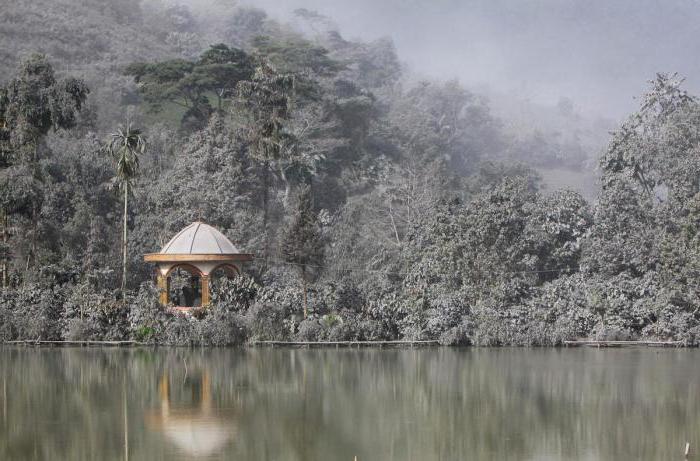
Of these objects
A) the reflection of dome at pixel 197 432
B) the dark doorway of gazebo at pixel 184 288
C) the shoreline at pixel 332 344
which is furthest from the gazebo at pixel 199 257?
the reflection of dome at pixel 197 432

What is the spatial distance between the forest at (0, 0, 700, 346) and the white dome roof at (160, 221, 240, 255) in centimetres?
136

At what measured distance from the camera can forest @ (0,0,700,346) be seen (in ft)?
129

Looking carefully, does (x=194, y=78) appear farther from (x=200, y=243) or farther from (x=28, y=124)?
(x=200, y=243)

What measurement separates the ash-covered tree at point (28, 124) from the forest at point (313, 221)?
0.09 metres

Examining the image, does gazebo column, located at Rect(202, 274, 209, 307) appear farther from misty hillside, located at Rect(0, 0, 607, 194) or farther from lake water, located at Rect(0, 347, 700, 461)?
misty hillside, located at Rect(0, 0, 607, 194)

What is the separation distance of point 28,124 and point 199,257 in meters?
11.7

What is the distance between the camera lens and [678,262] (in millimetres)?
39031

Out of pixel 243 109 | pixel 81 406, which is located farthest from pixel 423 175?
pixel 81 406

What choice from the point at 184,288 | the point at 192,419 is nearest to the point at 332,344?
the point at 184,288

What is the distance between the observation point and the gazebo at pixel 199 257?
133 ft

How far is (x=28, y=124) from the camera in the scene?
47.2 metres

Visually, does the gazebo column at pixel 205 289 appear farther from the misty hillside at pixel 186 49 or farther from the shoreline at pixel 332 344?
the misty hillside at pixel 186 49

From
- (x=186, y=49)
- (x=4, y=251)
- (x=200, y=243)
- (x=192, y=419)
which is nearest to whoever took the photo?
(x=192, y=419)

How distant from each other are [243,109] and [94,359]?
24915 mm
